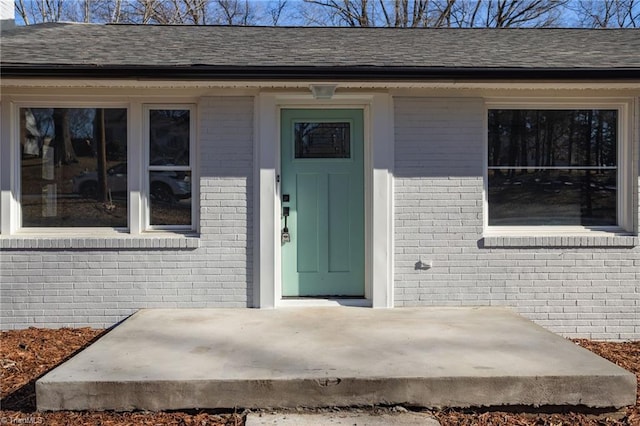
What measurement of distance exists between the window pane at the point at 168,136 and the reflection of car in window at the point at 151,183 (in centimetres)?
15

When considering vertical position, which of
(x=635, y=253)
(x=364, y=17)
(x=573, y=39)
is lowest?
(x=635, y=253)

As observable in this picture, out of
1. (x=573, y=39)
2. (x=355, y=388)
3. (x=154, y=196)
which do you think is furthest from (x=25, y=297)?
(x=573, y=39)

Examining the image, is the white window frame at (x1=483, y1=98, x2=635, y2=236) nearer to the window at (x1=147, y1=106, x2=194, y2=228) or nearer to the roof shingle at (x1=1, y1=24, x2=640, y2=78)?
the roof shingle at (x1=1, y1=24, x2=640, y2=78)

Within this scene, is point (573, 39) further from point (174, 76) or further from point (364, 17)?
point (364, 17)

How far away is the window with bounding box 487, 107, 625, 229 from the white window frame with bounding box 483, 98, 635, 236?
0.08 ft

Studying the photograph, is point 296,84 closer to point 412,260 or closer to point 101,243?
point 412,260

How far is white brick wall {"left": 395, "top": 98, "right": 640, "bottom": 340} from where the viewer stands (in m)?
6.34

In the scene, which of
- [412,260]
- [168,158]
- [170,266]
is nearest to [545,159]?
[412,260]

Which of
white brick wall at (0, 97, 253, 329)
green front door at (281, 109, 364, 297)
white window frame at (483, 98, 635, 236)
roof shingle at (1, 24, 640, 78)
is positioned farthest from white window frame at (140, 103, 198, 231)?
white window frame at (483, 98, 635, 236)

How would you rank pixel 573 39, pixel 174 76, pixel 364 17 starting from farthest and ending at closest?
pixel 364 17 → pixel 573 39 → pixel 174 76

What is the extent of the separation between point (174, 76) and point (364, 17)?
18053mm

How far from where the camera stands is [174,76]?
578 centimetres

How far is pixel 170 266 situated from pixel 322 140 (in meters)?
2.18

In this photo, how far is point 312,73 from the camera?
19.0ft
